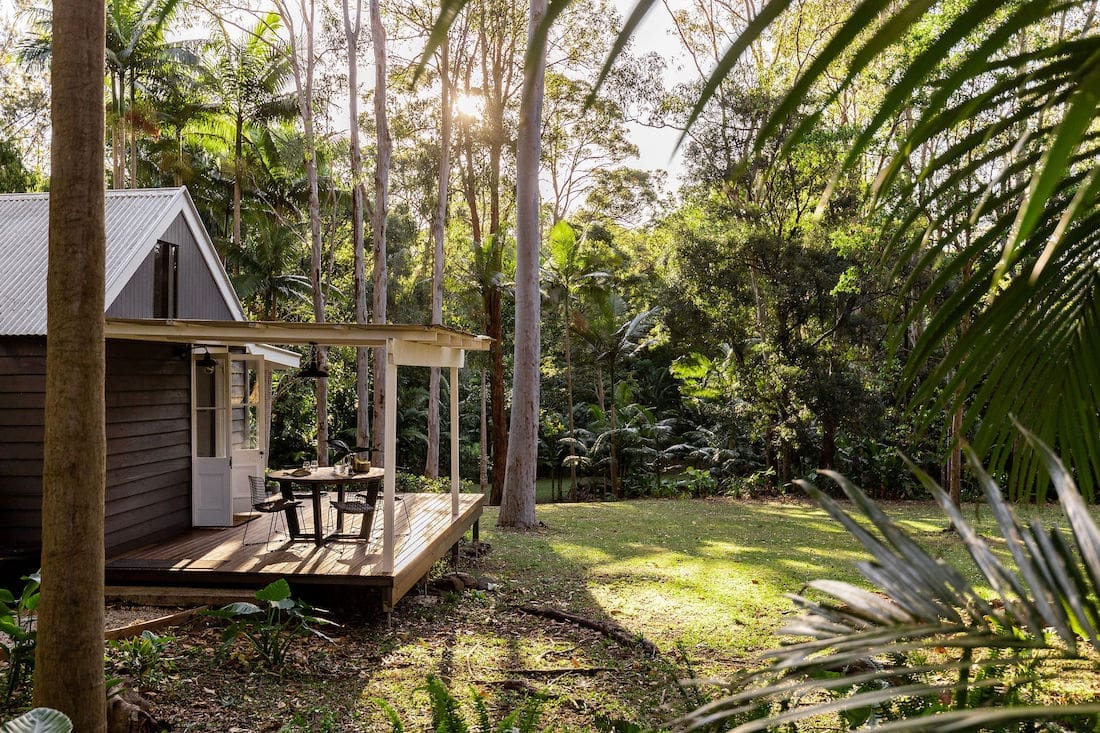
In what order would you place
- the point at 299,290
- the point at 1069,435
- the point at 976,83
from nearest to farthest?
the point at 1069,435, the point at 976,83, the point at 299,290

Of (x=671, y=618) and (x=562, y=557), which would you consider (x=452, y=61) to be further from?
(x=671, y=618)

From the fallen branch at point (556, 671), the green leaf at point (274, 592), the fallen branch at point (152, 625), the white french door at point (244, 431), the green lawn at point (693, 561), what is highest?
the white french door at point (244, 431)

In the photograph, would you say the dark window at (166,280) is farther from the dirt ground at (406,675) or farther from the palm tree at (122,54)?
the palm tree at (122,54)

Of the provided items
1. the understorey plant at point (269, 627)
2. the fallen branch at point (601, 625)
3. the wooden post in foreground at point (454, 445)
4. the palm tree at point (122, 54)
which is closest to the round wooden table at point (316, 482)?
the wooden post in foreground at point (454, 445)

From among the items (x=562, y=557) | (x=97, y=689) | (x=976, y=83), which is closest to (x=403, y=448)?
(x=562, y=557)

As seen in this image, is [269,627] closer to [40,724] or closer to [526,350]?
[40,724]

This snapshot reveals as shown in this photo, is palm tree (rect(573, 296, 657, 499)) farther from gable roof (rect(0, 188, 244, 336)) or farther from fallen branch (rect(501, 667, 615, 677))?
fallen branch (rect(501, 667, 615, 677))

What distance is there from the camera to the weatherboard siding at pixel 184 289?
9.38m

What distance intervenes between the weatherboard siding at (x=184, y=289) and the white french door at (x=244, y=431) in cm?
84

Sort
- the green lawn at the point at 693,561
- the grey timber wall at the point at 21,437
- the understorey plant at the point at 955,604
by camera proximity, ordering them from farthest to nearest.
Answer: the grey timber wall at the point at 21,437, the green lawn at the point at 693,561, the understorey plant at the point at 955,604

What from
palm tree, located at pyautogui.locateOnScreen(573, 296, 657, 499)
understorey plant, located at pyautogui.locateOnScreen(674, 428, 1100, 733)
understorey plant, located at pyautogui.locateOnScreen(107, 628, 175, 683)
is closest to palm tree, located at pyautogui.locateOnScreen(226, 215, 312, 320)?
palm tree, located at pyautogui.locateOnScreen(573, 296, 657, 499)

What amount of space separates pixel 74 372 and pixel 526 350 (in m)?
10.1

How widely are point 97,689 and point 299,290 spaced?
21.0 meters

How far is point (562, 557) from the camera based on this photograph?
444 inches
